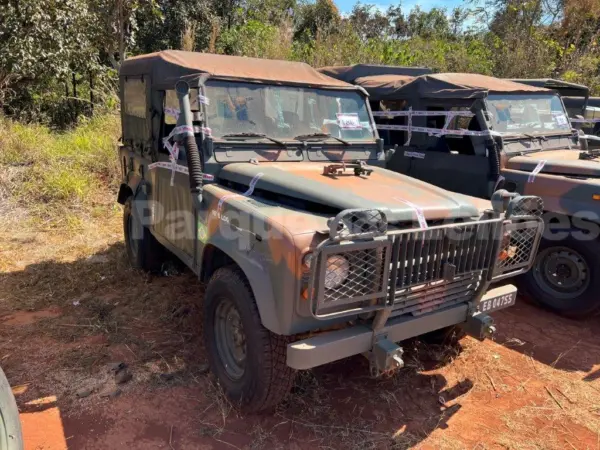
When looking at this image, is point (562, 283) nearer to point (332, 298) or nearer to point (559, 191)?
point (559, 191)

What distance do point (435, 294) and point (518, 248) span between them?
0.72 meters

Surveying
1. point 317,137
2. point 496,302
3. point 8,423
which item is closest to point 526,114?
point 317,137

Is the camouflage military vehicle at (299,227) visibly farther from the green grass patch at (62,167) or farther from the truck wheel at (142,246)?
the green grass patch at (62,167)

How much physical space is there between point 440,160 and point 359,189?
261 cm

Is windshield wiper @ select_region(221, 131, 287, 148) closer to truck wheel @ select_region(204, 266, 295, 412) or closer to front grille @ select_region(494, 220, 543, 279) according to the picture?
truck wheel @ select_region(204, 266, 295, 412)

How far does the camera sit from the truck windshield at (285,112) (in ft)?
12.0

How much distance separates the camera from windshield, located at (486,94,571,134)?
522 cm

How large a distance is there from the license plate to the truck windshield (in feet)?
5.48

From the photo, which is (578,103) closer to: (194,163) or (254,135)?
(254,135)

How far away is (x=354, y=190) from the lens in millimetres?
3148

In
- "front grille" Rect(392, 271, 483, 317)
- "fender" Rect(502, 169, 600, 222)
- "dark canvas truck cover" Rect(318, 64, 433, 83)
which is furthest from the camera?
"dark canvas truck cover" Rect(318, 64, 433, 83)

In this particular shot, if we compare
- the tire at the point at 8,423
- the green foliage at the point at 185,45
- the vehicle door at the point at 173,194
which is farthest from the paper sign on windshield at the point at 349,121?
the green foliage at the point at 185,45

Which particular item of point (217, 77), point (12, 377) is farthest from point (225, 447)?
point (217, 77)

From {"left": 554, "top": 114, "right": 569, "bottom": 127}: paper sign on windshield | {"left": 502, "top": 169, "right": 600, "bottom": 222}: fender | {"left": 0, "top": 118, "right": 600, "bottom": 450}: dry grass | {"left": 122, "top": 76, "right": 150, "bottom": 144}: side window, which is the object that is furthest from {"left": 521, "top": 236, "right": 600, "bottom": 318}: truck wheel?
{"left": 122, "top": 76, "right": 150, "bottom": 144}: side window
